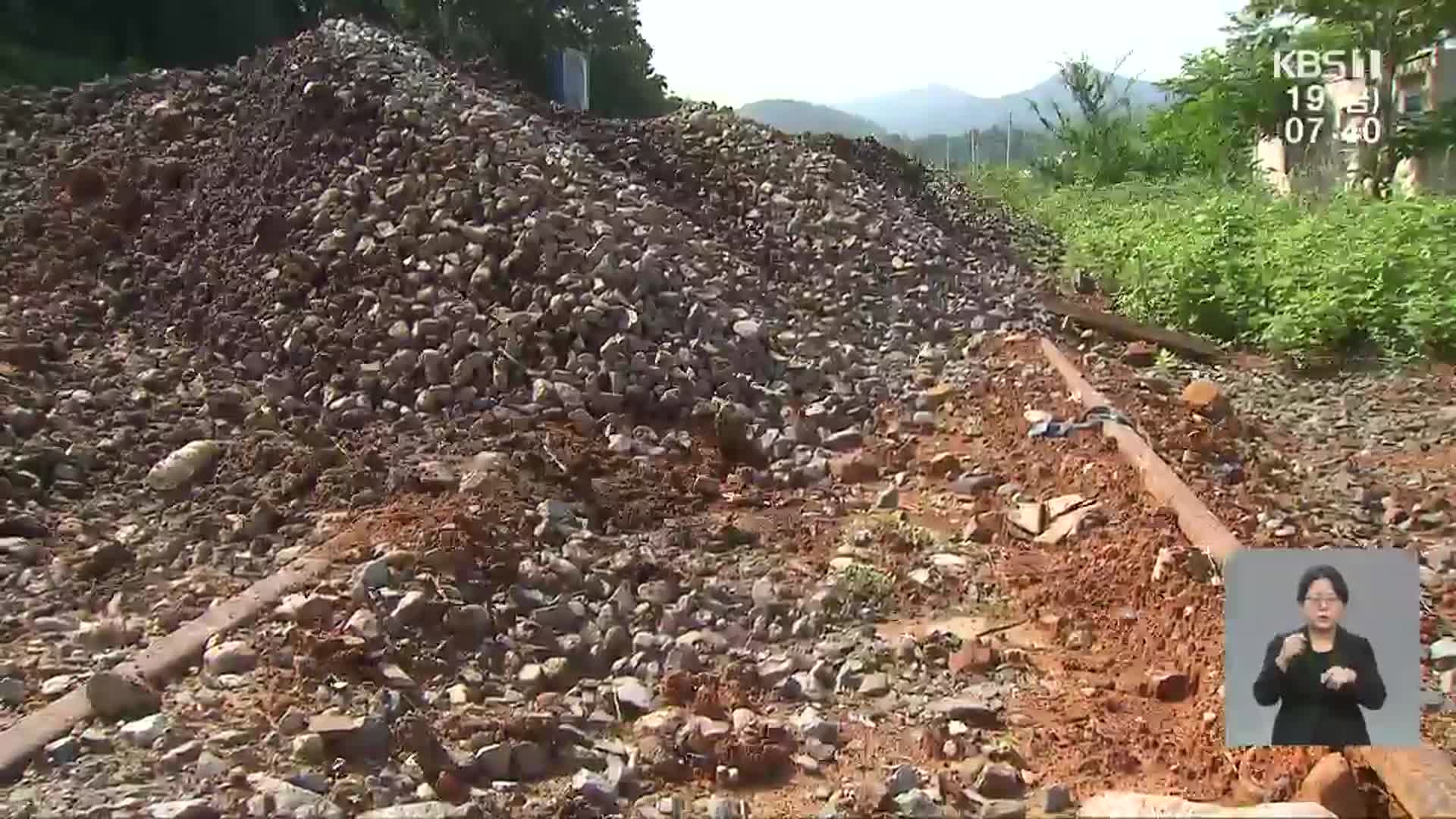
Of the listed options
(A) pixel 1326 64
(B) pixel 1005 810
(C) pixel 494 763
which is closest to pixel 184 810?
(C) pixel 494 763

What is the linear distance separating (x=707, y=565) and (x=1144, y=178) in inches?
531

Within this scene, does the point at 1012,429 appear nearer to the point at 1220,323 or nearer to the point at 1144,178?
the point at 1220,323

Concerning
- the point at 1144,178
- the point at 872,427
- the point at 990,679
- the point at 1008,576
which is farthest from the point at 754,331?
the point at 1144,178

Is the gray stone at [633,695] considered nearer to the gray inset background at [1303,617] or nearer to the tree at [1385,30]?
the gray inset background at [1303,617]

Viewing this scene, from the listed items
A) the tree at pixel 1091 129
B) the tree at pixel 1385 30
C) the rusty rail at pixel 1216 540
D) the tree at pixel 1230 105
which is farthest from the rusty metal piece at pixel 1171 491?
the tree at pixel 1091 129

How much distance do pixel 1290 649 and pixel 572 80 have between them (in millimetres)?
14895

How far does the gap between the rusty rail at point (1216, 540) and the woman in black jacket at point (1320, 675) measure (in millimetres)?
372

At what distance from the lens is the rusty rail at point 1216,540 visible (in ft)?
8.02

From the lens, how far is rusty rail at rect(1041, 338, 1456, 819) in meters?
2.44

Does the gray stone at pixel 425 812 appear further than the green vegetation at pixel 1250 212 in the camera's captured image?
No

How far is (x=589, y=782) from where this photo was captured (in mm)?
2811

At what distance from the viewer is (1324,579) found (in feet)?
5.53

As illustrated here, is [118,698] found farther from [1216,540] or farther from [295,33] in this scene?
[295,33]

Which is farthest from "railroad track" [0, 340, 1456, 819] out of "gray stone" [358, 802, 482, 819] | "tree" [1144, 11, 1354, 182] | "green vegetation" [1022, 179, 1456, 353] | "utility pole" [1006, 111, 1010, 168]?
"utility pole" [1006, 111, 1010, 168]
